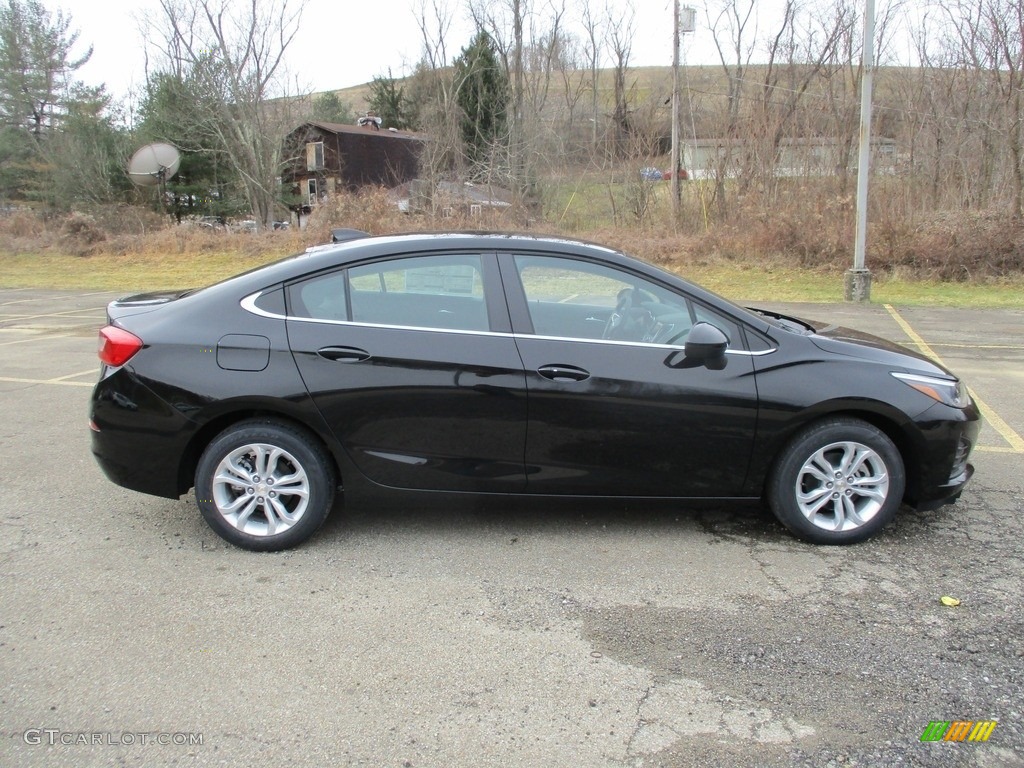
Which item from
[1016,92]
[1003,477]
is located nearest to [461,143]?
[1016,92]

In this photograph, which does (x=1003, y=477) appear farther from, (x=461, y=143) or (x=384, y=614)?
(x=461, y=143)

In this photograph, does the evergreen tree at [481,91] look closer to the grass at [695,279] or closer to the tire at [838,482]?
the grass at [695,279]

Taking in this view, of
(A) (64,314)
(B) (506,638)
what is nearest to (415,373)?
(B) (506,638)

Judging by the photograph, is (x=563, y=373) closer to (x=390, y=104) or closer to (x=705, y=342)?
(x=705, y=342)

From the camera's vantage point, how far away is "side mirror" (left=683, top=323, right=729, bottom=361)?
387 cm

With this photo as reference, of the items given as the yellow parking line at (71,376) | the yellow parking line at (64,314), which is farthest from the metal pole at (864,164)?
the yellow parking line at (64,314)

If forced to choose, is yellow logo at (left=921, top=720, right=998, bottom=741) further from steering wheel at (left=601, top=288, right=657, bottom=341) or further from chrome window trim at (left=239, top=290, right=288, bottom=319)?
chrome window trim at (left=239, top=290, right=288, bottom=319)

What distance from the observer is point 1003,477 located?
5137 mm

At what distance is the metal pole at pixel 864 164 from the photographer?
13.7 metres

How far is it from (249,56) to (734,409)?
34398mm

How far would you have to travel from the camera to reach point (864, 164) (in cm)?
1414

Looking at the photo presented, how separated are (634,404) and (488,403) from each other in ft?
2.41

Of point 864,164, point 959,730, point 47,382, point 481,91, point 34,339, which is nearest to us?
point 959,730

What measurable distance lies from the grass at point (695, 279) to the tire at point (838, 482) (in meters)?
11.9
